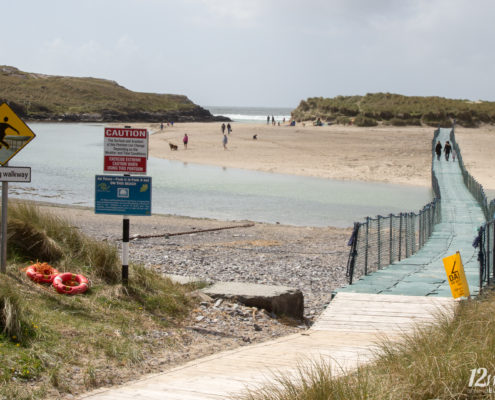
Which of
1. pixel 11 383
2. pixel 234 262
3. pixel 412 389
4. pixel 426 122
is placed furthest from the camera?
pixel 426 122

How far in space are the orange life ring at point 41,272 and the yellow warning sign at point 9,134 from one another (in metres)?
1.50

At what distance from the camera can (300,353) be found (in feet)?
22.9

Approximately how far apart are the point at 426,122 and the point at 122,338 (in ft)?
232

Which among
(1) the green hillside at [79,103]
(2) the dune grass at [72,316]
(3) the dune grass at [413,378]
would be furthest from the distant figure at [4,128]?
(1) the green hillside at [79,103]

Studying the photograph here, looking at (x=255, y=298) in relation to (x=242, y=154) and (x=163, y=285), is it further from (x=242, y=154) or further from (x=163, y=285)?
(x=242, y=154)

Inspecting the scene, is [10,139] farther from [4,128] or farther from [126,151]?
[126,151]

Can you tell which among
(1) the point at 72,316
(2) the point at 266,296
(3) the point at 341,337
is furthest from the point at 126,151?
(3) the point at 341,337

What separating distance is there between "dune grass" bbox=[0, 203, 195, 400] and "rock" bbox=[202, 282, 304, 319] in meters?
0.52

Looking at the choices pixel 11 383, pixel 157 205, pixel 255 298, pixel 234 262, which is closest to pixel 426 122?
pixel 157 205

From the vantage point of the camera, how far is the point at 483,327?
20.2 feet

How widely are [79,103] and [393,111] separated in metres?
79.8

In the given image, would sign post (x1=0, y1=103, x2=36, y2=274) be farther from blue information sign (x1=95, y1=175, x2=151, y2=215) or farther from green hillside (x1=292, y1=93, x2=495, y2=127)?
green hillside (x1=292, y1=93, x2=495, y2=127)

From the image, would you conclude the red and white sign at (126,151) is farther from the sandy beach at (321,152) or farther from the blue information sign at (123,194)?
the sandy beach at (321,152)

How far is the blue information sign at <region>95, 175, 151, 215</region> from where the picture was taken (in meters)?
9.05
